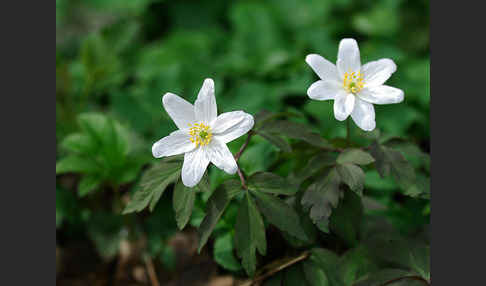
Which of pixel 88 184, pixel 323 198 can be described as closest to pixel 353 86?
pixel 323 198

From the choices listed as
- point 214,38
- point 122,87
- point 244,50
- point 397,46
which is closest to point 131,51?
point 122,87

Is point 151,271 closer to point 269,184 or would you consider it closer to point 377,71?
point 269,184

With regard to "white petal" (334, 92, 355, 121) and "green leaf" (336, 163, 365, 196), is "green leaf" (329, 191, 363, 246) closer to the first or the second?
"green leaf" (336, 163, 365, 196)

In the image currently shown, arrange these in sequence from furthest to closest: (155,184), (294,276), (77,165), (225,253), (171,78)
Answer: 1. (171,78)
2. (77,165)
3. (225,253)
4. (294,276)
5. (155,184)

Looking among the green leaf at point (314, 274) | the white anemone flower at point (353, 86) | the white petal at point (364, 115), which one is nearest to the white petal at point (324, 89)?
the white anemone flower at point (353, 86)

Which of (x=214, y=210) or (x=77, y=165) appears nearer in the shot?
(x=214, y=210)
